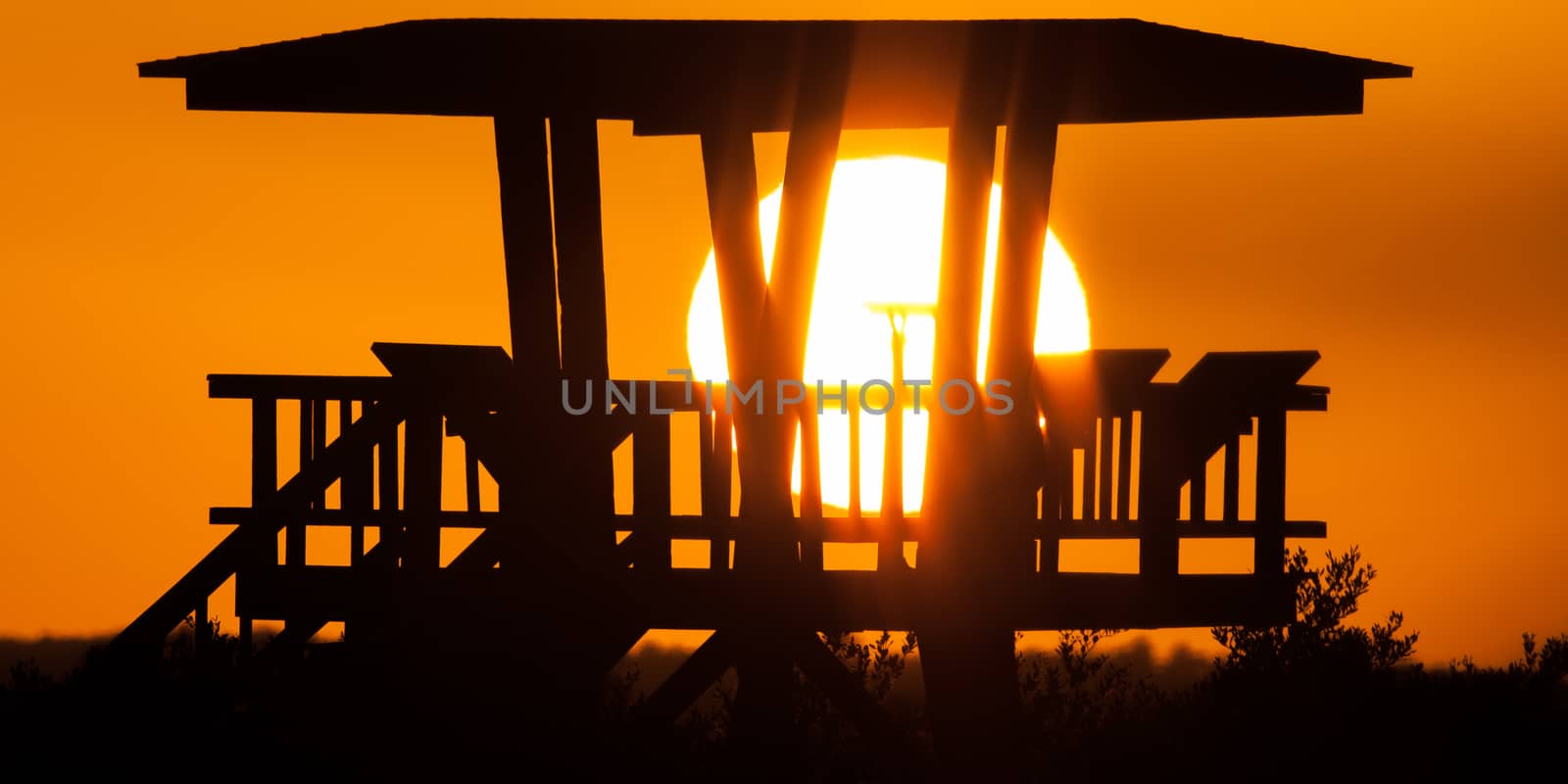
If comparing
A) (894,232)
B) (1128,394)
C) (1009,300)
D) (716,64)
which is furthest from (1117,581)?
(894,232)

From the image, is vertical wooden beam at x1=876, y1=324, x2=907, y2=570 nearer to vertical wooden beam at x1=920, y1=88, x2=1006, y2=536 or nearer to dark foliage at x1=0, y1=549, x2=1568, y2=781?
vertical wooden beam at x1=920, y1=88, x2=1006, y2=536

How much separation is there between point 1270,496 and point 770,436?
10.7ft

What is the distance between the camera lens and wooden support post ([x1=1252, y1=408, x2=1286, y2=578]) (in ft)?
36.1

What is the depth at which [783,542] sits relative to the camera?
34.4 feet

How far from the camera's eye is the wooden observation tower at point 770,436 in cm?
1030

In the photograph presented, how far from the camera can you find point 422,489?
35.4ft

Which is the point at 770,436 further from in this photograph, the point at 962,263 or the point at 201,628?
the point at 201,628

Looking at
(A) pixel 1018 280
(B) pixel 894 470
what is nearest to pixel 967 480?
(B) pixel 894 470

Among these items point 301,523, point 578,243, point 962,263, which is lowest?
point 301,523

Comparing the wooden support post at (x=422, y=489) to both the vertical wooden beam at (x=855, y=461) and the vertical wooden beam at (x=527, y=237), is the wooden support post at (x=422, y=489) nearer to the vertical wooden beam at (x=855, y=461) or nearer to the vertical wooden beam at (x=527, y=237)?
the vertical wooden beam at (x=527, y=237)

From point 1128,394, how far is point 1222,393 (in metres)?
0.57

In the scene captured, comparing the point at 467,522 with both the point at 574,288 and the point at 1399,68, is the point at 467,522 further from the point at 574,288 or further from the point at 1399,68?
the point at 1399,68

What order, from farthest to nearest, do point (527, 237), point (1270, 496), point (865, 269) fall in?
1. point (865, 269)
2. point (527, 237)
3. point (1270, 496)

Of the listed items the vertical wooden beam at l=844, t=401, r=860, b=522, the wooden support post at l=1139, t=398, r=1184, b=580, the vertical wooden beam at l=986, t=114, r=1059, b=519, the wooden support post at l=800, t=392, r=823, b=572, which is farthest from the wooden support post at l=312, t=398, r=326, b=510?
the wooden support post at l=1139, t=398, r=1184, b=580
